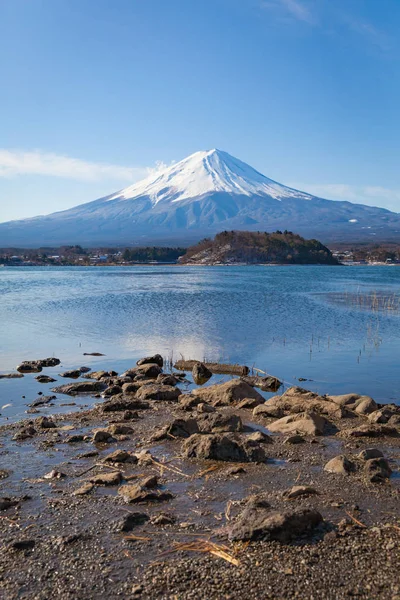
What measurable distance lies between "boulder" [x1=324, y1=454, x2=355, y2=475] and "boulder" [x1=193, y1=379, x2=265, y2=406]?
14.1ft

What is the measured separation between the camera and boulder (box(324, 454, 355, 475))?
7148 mm

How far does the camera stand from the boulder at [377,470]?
6.88 m

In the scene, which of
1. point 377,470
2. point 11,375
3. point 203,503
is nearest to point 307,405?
point 377,470

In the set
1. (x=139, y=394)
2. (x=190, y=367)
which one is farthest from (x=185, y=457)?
(x=190, y=367)

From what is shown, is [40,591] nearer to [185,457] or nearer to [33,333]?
[185,457]

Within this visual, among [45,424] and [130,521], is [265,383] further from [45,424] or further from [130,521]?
[130,521]

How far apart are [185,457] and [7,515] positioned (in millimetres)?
2560

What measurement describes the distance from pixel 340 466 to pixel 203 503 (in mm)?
1922

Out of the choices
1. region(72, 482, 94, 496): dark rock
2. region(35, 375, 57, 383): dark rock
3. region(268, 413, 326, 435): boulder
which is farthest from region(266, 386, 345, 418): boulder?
region(35, 375, 57, 383): dark rock

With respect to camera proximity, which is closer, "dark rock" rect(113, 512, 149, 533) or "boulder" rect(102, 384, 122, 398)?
"dark rock" rect(113, 512, 149, 533)

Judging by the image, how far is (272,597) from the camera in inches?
176

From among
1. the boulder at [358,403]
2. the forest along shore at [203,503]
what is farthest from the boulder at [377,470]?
the boulder at [358,403]

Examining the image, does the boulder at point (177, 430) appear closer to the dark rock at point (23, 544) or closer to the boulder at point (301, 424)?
the boulder at point (301, 424)

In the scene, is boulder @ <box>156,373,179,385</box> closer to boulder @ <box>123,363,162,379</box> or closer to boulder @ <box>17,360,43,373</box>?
boulder @ <box>123,363,162,379</box>
